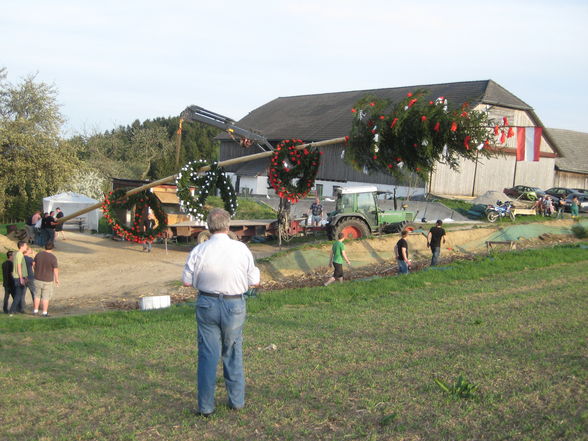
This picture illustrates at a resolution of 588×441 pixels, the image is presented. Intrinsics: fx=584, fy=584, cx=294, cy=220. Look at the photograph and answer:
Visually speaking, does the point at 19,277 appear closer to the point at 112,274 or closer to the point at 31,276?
the point at 31,276

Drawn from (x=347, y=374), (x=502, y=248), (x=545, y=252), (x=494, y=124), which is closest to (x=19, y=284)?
(x=347, y=374)

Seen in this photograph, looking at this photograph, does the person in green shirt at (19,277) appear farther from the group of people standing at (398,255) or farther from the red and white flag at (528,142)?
the red and white flag at (528,142)

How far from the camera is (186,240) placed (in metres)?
25.9

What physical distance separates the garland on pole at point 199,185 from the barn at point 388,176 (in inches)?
824

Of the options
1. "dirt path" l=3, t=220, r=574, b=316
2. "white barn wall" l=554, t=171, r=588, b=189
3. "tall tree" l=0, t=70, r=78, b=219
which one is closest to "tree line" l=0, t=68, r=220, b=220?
"tall tree" l=0, t=70, r=78, b=219

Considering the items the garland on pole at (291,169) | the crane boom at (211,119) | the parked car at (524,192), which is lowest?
the garland on pole at (291,169)

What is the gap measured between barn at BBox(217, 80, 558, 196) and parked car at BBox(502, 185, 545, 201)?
84.3 inches

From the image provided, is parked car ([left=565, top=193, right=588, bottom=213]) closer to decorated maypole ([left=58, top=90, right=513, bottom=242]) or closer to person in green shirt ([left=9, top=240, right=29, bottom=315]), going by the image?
decorated maypole ([left=58, top=90, right=513, bottom=242])

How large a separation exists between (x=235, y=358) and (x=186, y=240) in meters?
21.0

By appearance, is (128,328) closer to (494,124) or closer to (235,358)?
(235,358)

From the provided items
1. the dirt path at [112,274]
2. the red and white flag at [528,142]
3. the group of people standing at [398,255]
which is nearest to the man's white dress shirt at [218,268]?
the group of people standing at [398,255]

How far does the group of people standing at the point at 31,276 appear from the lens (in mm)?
13109

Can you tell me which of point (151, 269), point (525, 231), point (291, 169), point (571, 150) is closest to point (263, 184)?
point (525, 231)

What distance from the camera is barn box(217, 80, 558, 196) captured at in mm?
38750
